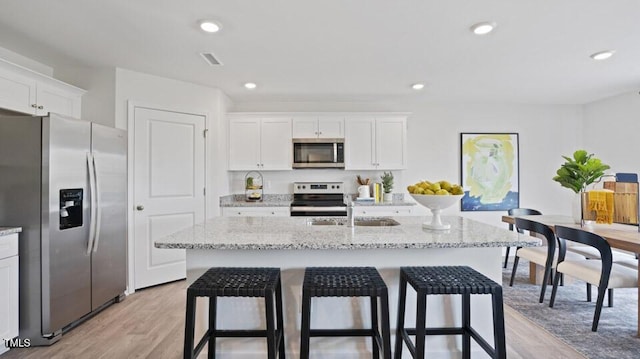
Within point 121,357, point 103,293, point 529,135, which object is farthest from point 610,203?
point 103,293

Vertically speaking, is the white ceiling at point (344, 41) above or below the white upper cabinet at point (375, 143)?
above

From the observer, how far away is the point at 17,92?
8.60 feet

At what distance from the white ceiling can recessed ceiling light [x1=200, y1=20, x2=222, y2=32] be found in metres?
0.05

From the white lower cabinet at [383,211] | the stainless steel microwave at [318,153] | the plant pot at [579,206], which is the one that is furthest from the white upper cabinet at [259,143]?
the plant pot at [579,206]

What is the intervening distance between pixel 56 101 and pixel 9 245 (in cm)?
147

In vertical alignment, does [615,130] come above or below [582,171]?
above

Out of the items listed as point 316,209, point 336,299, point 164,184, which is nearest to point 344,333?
point 336,299

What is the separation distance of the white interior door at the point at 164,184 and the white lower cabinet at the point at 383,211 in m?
1.96

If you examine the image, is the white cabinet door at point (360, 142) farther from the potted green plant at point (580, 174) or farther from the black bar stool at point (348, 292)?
the black bar stool at point (348, 292)

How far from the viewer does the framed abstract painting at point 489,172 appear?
4883 millimetres

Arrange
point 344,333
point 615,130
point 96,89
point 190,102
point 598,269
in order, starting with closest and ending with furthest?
1. point 344,333
2. point 598,269
3. point 96,89
4. point 190,102
5. point 615,130

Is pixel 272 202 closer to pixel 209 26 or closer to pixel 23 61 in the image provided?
pixel 209 26

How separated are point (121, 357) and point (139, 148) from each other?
2.07 meters

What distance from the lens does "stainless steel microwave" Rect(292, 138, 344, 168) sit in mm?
4453
